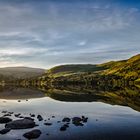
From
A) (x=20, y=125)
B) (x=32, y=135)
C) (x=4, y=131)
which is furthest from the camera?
(x=20, y=125)

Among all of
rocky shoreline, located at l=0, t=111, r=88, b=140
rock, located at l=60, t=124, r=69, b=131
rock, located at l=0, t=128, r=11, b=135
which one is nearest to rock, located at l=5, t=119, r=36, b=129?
rocky shoreline, located at l=0, t=111, r=88, b=140

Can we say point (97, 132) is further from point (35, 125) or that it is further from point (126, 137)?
point (35, 125)

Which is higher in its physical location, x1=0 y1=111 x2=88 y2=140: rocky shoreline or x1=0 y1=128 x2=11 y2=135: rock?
x1=0 y1=111 x2=88 y2=140: rocky shoreline

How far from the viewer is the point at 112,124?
8475cm

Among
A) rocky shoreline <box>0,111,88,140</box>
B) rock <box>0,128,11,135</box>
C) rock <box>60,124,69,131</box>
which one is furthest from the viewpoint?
rock <box>60,124,69,131</box>

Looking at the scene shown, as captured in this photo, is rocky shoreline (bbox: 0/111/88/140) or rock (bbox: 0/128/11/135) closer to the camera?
rocky shoreline (bbox: 0/111/88/140)

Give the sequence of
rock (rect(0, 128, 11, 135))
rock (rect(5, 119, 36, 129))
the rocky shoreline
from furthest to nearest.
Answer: rock (rect(5, 119, 36, 129)) → rock (rect(0, 128, 11, 135)) → the rocky shoreline

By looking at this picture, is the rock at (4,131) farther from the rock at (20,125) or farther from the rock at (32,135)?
the rock at (32,135)

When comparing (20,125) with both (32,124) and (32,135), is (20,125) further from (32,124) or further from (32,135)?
(32,135)

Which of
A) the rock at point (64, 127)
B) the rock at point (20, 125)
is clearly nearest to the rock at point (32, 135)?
the rock at point (64, 127)

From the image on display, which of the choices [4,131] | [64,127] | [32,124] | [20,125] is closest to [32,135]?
[4,131]

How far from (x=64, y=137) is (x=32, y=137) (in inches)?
269

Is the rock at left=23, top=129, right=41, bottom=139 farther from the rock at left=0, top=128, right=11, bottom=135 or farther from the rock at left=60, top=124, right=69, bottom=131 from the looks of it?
the rock at left=60, top=124, right=69, bottom=131

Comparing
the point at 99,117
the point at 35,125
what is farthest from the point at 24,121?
the point at 99,117
